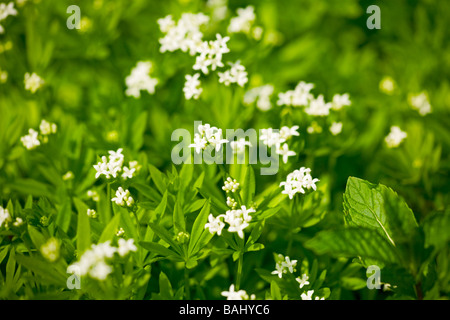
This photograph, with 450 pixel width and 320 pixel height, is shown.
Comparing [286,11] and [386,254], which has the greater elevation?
[286,11]

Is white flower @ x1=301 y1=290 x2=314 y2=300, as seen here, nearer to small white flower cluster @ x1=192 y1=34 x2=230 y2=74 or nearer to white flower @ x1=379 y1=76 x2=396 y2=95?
small white flower cluster @ x1=192 y1=34 x2=230 y2=74

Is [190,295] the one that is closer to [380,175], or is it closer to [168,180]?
[168,180]

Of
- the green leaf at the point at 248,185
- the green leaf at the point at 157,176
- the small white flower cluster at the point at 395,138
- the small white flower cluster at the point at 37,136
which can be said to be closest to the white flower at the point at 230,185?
the green leaf at the point at 248,185

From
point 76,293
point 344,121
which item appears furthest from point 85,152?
point 344,121

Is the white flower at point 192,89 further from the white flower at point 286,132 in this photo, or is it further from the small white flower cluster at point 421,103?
the small white flower cluster at point 421,103

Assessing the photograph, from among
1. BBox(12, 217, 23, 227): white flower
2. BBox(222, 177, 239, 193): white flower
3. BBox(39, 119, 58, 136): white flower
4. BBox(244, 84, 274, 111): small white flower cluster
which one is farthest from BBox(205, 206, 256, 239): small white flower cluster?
BBox(39, 119, 58, 136): white flower

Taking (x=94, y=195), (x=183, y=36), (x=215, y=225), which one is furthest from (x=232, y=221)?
(x=183, y=36)
